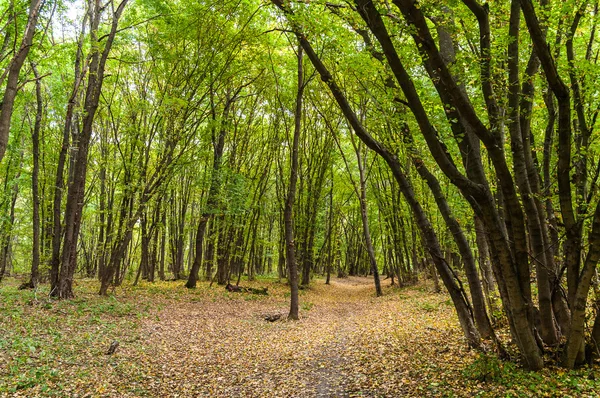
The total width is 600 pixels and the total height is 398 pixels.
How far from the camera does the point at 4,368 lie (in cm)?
581

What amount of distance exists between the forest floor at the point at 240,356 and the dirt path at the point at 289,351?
0.11ft

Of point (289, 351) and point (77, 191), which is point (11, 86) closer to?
point (77, 191)

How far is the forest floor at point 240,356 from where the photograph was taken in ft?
17.4

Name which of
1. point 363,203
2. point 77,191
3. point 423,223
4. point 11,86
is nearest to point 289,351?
point 423,223

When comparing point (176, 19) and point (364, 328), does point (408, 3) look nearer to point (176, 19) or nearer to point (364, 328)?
point (364, 328)

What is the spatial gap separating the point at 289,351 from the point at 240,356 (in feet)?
4.08

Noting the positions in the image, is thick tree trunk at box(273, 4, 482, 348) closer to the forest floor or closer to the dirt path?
the forest floor

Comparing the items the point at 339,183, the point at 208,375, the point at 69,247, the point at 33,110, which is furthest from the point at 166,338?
the point at 339,183

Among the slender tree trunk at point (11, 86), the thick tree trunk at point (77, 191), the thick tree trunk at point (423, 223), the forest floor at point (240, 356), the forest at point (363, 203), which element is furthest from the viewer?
the thick tree trunk at point (77, 191)

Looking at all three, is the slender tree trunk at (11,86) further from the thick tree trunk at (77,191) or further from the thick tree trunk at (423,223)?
the thick tree trunk at (77,191)

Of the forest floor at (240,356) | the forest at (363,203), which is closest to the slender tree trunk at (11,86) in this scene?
the forest at (363,203)

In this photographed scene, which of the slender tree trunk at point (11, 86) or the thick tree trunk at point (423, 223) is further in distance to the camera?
the thick tree trunk at point (423, 223)

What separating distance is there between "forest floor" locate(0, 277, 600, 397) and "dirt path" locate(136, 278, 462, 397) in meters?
0.03

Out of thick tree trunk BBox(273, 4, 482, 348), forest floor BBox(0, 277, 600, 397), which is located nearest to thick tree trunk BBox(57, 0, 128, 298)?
forest floor BBox(0, 277, 600, 397)
